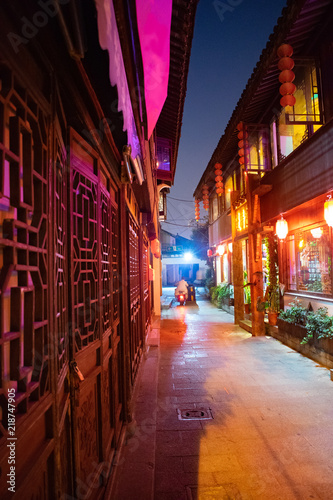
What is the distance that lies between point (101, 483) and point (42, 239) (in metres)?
2.98

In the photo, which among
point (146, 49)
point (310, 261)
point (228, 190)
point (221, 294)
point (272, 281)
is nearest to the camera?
point (146, 49)

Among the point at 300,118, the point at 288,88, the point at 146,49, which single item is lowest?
the point at 146,49

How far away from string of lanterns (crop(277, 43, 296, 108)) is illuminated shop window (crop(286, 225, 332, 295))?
14.4ft

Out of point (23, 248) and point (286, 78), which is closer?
point (23, 248)

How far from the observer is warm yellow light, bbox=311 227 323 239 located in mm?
10117

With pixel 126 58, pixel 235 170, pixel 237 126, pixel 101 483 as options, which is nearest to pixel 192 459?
pixel 101 483

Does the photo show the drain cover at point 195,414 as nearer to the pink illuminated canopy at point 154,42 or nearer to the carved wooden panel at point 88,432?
the carved wooden panel at point 88,432

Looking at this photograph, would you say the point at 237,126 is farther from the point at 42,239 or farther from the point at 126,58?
the point at 42,239

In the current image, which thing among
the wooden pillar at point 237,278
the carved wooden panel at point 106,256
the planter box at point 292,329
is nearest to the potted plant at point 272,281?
the planter box at point 292,329

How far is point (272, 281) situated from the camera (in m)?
12.9

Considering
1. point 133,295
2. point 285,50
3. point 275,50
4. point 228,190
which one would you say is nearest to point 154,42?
point 133,295

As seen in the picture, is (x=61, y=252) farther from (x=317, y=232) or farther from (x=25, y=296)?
(x=317, y=232)

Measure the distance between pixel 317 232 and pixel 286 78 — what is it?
5.16 metres

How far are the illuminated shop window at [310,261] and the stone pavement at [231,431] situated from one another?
2843 mm
